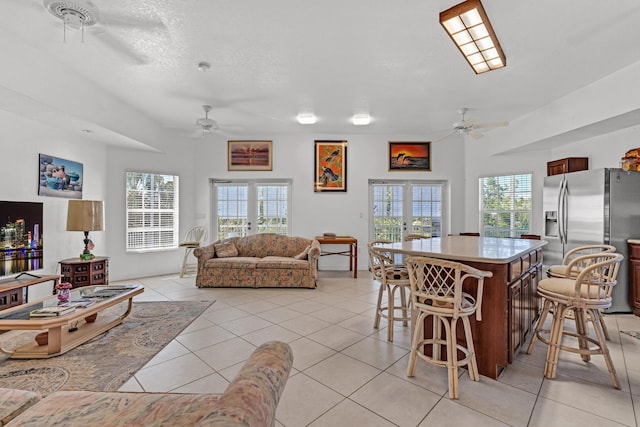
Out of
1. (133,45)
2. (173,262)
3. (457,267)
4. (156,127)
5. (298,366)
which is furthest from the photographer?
(173,262)

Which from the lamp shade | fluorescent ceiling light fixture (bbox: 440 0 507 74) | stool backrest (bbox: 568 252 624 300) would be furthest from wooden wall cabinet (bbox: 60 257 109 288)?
stool backrest (bbox: 568 252 624 300)

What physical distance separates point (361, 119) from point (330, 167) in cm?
143

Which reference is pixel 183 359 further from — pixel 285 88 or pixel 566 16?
pixel 566 16

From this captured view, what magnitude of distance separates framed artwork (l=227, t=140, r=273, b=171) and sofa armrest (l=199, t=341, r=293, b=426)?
5.51 m

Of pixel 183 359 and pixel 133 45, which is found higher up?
pixel 133 45

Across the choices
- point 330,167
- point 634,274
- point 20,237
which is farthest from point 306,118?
point 634,274

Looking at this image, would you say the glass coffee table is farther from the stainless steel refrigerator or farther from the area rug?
the stainless steel refrigerator

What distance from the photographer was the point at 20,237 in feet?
11.9

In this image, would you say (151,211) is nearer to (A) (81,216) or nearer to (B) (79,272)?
(A) (81,216)

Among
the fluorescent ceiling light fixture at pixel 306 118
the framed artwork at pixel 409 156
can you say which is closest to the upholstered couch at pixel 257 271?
the fluorescent ceiling light fixture at pixel 306 118

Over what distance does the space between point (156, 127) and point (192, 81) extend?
7.52 ft

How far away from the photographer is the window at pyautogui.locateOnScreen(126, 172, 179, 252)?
18.7ft

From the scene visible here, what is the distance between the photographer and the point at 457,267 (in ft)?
6.34

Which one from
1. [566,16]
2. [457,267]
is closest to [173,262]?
[457,267]
